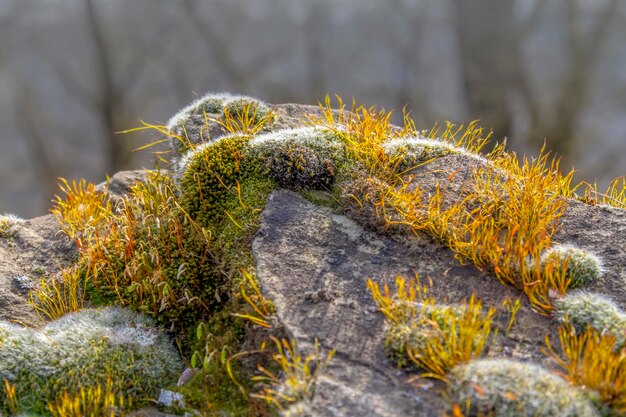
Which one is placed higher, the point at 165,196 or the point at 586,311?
the point at 165,196

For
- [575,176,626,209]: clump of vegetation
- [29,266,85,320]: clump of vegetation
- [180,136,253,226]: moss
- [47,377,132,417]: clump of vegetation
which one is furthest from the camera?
[575,176,626,209]: clump of vegetation

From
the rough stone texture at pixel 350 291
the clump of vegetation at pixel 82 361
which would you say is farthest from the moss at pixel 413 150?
the clump of vegetation at pixel 82 361

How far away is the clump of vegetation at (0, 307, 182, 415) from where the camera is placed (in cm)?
412

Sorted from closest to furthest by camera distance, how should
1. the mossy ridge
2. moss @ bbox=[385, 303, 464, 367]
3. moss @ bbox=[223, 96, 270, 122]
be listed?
moss @ bbox=[385, 303, 464, 367] → the mossy ridge → moss @ bbox=[223, 96, 270, 122]

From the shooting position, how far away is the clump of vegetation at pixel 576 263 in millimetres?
4348

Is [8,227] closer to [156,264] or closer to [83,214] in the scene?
[83,214]

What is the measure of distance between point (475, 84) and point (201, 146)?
1152cm

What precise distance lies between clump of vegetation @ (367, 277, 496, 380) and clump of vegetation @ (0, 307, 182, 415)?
1846mm

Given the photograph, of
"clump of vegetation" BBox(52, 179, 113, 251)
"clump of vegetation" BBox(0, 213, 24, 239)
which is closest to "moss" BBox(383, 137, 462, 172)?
"clump of vegetation" BBox(52, 179, 113, 251)

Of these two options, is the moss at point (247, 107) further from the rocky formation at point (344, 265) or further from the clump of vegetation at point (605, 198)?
the clump of vegetation at point (605, 198)

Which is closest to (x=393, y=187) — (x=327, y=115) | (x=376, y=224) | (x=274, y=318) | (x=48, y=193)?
(x=376, y=224)

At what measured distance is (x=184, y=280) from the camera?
16.4ft

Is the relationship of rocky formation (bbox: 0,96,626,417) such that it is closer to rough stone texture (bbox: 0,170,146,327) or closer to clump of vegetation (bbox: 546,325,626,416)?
rough stone texture (bbox: 0,170,146,327)

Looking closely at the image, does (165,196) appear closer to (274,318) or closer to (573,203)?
(274,318)
